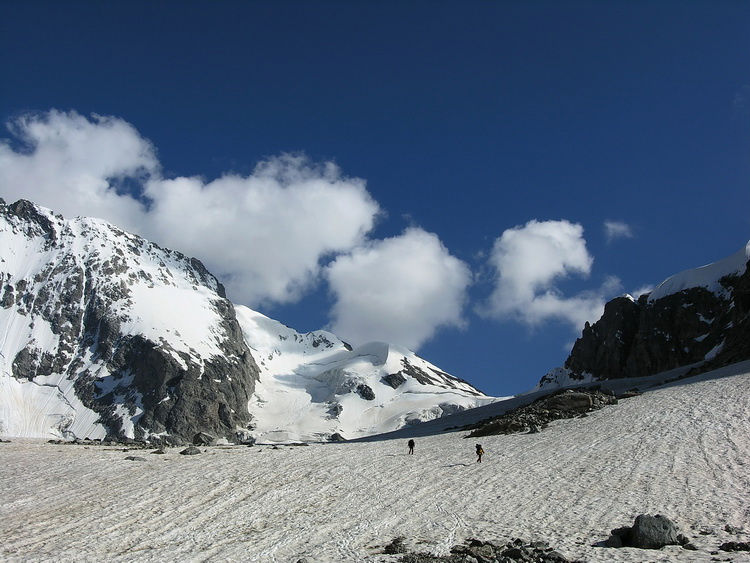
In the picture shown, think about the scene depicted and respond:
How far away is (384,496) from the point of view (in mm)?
29578

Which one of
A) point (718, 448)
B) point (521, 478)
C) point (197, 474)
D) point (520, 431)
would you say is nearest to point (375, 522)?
point (521, 478)

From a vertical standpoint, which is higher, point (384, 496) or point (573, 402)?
point (573, 402)

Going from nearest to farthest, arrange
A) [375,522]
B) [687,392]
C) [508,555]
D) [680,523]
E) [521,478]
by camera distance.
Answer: [508,555] → [680,523] → [375,522] → [521,478] → [687,392]

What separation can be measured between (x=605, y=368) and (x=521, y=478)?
369 feet

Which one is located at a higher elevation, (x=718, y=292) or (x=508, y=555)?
(x=718, y=292)

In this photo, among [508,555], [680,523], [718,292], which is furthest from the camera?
[718,292]

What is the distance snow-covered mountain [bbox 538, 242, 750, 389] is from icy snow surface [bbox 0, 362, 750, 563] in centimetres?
6205

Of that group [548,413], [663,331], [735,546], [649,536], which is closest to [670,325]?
[663,331]

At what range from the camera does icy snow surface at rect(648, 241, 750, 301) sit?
113 metres

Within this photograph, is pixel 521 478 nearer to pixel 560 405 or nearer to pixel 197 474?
pixel 197 474

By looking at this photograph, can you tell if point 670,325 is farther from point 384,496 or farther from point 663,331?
point 384,496

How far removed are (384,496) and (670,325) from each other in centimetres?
11024

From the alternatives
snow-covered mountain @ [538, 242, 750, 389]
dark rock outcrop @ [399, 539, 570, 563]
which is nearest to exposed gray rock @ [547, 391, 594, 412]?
dark rock outcrop @ [399, 539, 570, 563]

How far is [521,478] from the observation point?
32.3 m
